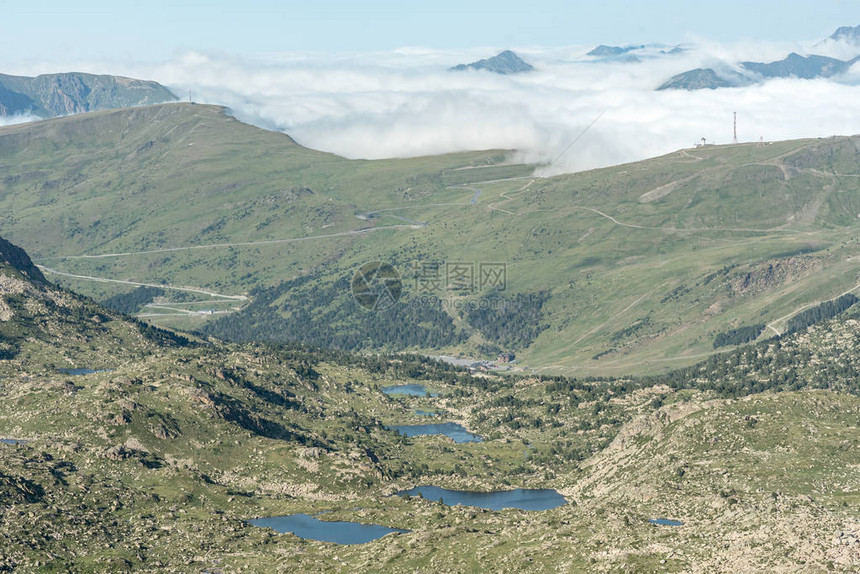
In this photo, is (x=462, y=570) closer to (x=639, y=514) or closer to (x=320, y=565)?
(x=320, y=565)

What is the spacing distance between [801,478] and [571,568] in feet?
204

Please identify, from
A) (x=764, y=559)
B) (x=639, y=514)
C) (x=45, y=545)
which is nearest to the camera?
(x=764, y=559)

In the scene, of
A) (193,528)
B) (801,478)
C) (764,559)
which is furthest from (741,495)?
(193,528)

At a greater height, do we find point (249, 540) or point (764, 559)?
point (764, 559)

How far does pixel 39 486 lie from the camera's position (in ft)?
650

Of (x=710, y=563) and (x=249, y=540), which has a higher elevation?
(x=710, y=563)

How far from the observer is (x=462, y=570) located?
164500mm

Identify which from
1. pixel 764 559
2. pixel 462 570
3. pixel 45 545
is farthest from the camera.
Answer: pixel 45 545

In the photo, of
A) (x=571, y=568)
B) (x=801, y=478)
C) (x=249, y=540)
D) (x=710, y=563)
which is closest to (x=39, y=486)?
(x=249, y=540)

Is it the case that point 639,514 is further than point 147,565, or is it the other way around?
point 639,514

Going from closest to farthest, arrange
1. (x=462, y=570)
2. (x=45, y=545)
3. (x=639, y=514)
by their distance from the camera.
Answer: (x=462, y=570) → (x=45, y=545) → (x=639, y=514)

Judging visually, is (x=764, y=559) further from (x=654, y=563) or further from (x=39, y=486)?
(x=39, y=486)

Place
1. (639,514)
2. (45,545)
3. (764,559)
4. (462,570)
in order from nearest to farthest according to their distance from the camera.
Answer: (764,559), (462,570), (45,545), (639,514)

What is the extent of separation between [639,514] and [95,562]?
3458 inches
